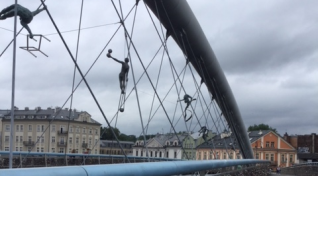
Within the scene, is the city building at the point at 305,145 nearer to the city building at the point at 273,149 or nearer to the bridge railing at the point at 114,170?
the city building at the point at 273,149

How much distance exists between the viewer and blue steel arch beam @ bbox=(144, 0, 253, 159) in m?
13.2

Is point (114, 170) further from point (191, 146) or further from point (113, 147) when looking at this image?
point (191, 146)

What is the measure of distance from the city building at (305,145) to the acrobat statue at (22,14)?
43943 millimetres

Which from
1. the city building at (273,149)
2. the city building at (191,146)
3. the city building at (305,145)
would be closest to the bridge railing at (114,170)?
the city building at (191,146)

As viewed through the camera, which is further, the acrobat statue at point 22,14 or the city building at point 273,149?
the city building at point 273,149

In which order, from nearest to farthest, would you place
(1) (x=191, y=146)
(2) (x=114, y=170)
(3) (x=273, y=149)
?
(2) (x=114, y=170), (1) (x=191, y=146), (3) (x=273, y=149)

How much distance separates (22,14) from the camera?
619cm

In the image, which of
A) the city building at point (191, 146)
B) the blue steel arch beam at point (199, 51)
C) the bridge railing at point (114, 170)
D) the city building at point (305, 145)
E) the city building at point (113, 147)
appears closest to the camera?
the bridge railing at point (114, 170)

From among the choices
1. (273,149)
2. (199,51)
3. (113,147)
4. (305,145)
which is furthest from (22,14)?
(305,145)

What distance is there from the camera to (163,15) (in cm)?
1327

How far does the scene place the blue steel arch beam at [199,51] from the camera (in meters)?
13.2

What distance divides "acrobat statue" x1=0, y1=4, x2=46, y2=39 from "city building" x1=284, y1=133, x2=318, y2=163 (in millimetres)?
43943

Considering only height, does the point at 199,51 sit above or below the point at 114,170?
above

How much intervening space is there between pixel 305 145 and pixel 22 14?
5294 centimetres
